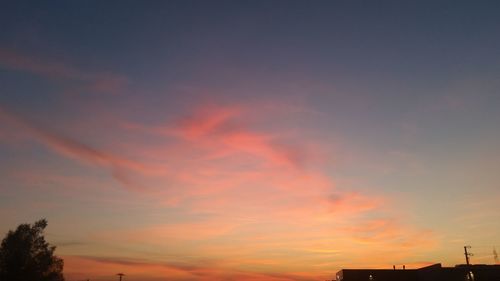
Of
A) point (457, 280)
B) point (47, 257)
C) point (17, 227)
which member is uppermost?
point (17, 227)

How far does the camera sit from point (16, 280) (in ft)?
238

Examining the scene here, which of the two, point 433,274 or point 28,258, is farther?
point 433,274

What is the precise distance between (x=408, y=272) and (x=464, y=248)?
45.9 ft

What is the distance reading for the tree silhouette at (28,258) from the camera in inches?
2886

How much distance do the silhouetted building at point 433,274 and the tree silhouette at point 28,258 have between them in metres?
64.7

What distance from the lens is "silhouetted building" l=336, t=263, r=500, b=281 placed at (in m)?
76.8

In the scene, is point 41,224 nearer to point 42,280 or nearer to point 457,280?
point 42,280

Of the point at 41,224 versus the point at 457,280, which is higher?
the point at 41,224

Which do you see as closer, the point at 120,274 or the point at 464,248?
the point at 464,248

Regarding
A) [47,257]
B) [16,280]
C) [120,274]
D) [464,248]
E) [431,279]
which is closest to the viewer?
[16,280]

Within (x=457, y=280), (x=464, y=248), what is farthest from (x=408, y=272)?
(x=457, y=280)

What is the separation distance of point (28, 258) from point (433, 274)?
74.7 meters

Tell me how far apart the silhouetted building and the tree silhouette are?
2546 inches

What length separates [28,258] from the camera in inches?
2980
